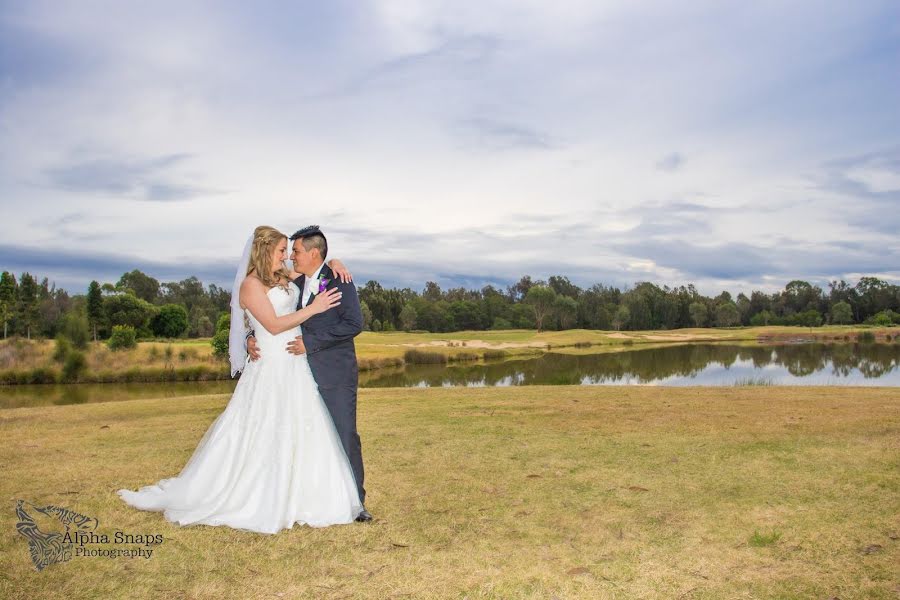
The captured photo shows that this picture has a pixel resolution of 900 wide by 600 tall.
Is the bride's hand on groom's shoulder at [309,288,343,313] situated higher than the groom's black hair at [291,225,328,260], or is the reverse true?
the groom's black hair at [291,225,328,260]

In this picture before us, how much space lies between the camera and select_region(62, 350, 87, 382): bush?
115ft

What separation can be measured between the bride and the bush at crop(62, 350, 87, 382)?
33500mm

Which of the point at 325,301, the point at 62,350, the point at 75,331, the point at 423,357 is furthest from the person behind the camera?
the point at 423,357

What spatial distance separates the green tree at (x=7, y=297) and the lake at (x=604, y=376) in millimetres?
28633

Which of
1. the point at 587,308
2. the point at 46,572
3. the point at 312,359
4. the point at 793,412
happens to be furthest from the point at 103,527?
the point at 587,308

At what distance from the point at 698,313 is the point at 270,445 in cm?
13732

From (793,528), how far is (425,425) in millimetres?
7195

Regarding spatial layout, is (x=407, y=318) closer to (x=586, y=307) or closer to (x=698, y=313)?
(x=586, y=307)

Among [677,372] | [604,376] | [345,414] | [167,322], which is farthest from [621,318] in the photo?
[345,414]

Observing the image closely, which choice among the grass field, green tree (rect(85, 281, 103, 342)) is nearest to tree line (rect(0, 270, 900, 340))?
green tree (rect(85, 281, 103, 342))

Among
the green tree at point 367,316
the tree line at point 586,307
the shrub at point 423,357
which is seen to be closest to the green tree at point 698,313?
the tree line at point 586,307

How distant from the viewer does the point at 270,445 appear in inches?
263

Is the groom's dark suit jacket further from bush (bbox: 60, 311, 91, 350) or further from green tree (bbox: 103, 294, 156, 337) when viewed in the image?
green tree (bbox: 103, 294, 156, 337)

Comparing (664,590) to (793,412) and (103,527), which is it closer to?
(103,527)
